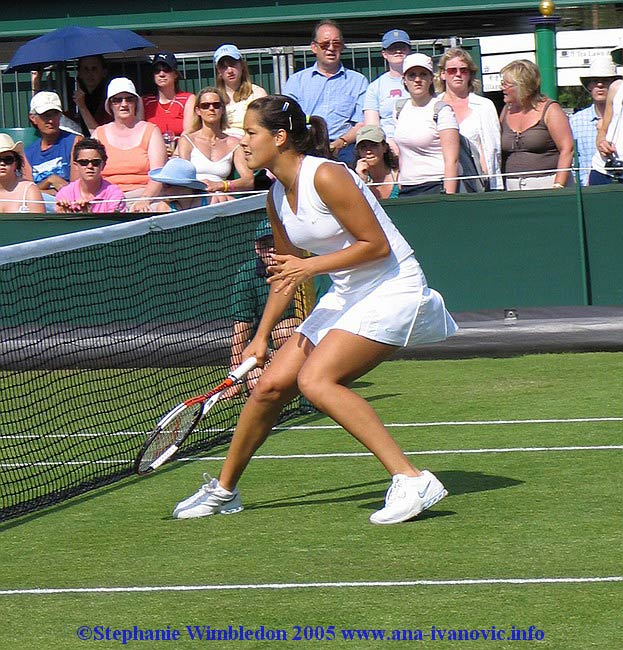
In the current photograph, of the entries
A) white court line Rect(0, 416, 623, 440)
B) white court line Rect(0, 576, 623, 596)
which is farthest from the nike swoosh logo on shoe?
white court line Rect(0, 416, 623, 440)

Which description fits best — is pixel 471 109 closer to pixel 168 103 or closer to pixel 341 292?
pixel 168 103

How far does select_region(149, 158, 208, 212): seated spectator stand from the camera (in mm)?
11625

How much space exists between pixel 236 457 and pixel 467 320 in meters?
5.27

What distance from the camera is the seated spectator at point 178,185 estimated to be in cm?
1162

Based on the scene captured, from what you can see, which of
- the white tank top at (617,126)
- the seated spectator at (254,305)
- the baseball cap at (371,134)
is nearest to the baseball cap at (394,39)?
the baseball cap at (371,134)

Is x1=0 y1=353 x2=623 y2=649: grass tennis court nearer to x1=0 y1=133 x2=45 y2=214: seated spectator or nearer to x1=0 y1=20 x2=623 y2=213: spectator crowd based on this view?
x1=0 y1=20 x2=623 y2=213: spectator crowd

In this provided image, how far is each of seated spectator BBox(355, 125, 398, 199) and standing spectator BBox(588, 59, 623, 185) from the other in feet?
5.70

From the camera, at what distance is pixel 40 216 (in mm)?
12328

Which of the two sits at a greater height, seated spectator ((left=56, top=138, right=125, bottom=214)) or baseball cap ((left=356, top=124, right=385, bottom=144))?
baseball cap ((left=356, top=124, right=385, bottom=144))

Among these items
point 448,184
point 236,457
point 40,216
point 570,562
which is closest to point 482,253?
point 448,184

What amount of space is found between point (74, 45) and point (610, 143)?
Answer: 17.5ft

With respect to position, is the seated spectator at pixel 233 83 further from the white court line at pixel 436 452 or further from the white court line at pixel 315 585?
the white court line at pixel 315 585

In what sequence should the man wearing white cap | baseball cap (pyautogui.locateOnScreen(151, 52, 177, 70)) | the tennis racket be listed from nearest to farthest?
the tennis racket < the man wearing white cap < baseball cap (pyautogui.locateOnScreen(151, 52, 177, 70))

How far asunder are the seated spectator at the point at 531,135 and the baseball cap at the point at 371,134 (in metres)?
1.14
